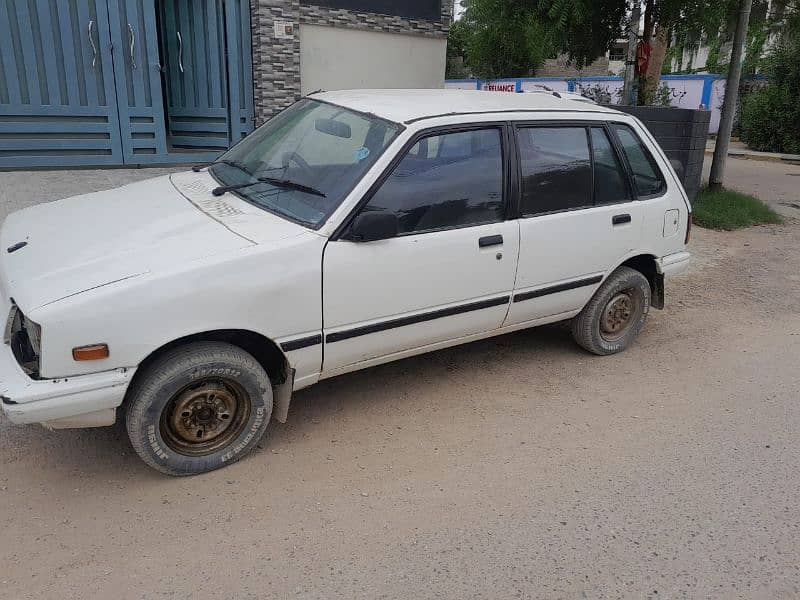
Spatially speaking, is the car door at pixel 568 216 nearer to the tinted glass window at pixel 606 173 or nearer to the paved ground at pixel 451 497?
the tinted glass window at pixel 606 173

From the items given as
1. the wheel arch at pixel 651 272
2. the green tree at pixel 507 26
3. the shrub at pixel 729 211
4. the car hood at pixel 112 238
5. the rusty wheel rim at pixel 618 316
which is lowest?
the shrub at pixel 729 211

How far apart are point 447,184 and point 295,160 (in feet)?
2.96

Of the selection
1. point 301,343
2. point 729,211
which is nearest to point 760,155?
point 729,211

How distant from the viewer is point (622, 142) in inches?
183

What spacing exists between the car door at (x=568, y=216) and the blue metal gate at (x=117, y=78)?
6.32 m

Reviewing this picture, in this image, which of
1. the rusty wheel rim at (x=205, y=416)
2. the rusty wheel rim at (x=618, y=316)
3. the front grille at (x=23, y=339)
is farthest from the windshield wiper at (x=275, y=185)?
the rusty wheel rim at (x=618, y=316)

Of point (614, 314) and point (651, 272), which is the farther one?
point (651, 272)

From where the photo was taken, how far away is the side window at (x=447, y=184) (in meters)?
3.60

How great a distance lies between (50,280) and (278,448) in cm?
141

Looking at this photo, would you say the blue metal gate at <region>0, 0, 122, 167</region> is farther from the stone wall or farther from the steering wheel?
the steering wheel

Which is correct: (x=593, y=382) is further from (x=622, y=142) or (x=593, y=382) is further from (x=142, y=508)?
(x=142, y=508)

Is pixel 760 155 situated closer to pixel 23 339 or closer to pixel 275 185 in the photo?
pixel 275 185

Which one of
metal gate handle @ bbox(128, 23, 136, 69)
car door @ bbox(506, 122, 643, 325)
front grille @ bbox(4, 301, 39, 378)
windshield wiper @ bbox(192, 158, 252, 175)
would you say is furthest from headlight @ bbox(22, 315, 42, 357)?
metal gate handle @ bbox(128, 23, 136, 69)

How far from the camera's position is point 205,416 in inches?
128
